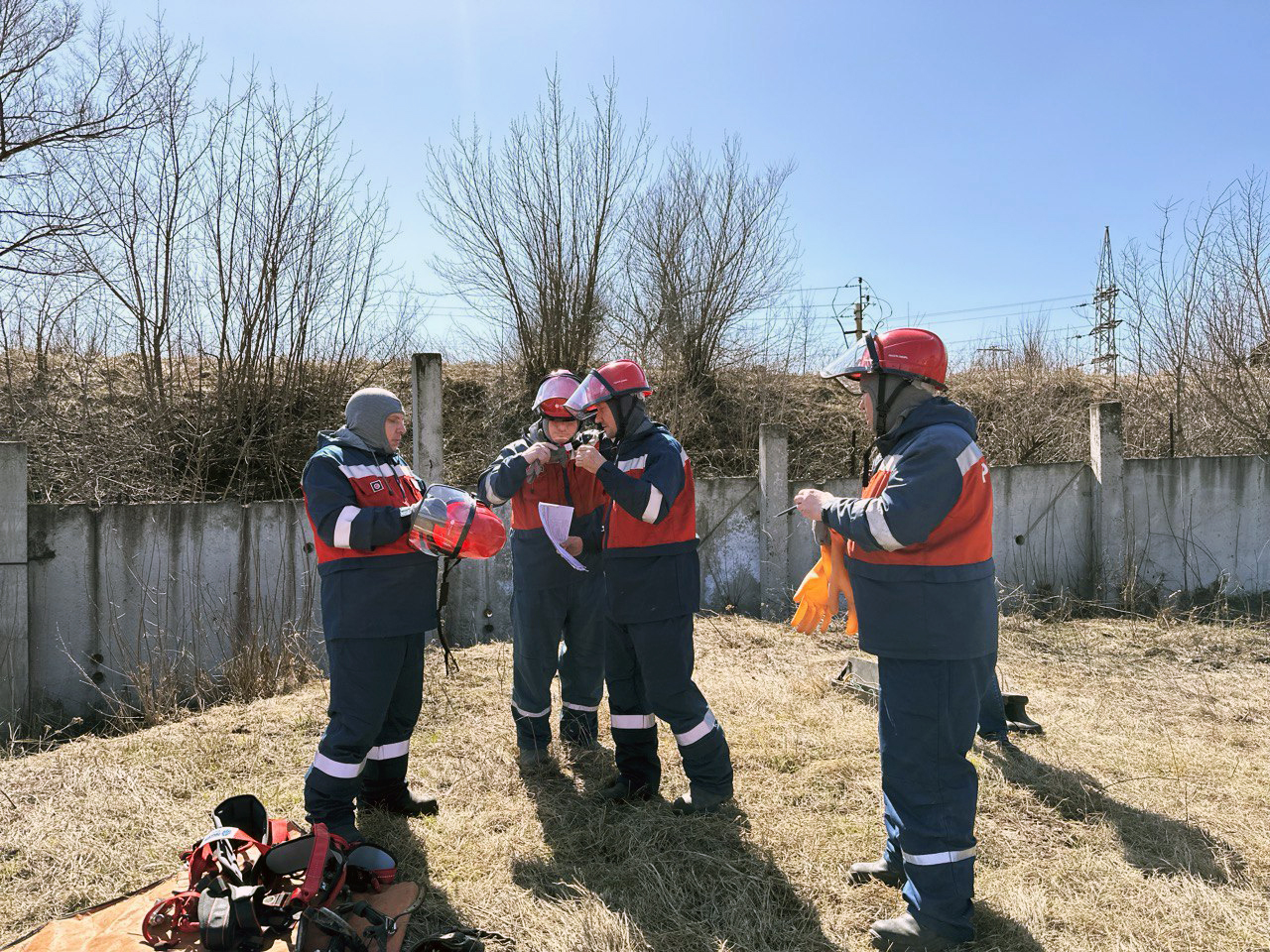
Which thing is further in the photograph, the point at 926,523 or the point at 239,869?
the point at 239,869

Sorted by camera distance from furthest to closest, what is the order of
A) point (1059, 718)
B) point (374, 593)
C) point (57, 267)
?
point (57, 267) < point (1059, 718) < point (374, 593)

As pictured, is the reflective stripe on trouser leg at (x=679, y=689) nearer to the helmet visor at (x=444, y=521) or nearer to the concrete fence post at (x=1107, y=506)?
the helmet visor at (x=444, y=521)

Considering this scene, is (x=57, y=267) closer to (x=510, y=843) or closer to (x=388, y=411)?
(x=388, y=411)

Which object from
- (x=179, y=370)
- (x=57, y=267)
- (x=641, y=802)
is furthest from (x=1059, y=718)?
(x=57, y=267)

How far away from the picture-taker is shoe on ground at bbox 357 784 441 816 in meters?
4.18

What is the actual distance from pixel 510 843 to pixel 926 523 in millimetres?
2437

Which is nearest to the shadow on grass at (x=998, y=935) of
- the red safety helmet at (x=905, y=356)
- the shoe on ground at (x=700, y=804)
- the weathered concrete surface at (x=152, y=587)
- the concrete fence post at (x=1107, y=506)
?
the shoe on ground at (x=700, y=804)

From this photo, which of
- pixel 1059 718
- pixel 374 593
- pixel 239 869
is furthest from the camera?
pixel 1059 718

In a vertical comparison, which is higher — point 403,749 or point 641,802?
point 403,749

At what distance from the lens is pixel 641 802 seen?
14.0 feet

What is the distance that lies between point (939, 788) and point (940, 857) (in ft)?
0.76

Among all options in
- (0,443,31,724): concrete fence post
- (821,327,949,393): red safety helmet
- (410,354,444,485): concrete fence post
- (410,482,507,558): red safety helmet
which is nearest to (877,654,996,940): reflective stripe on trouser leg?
(821,327,949,393): red safety helmet

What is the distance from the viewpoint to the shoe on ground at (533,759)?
15.8 feet

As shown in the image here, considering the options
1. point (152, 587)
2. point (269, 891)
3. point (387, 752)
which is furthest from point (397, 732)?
point (152, 587)
